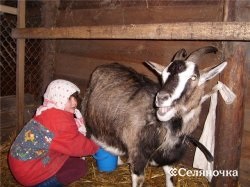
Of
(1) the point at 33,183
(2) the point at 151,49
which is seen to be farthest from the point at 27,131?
Answer: (2) the point at 151,49

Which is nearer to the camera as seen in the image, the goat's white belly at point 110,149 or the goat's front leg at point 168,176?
the goat's front leg at point 168,176

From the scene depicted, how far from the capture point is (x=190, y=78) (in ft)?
9.13

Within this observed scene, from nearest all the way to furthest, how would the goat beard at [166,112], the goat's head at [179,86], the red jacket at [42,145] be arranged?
the goat's head at [179,86] < the goat beard at [166,112] < the red jacket at [42,145]

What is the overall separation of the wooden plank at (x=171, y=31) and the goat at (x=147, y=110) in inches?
11.1

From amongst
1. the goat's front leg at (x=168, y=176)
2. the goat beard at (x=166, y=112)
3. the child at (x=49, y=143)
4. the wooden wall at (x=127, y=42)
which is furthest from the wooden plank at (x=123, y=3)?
the goat's front leg at (x=168, y=176)

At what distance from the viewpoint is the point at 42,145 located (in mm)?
3031

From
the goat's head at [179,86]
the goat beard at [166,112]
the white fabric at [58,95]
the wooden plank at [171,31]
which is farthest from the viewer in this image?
the white fabric at [58,95]

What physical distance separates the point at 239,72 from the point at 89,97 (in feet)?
6.60

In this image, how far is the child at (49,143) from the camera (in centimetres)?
304

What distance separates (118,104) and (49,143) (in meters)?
0.93

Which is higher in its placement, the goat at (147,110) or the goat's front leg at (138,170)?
the goat at (147,110)

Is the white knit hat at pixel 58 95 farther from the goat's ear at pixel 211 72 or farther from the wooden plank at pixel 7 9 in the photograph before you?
the wooden plank at pixel 7 9

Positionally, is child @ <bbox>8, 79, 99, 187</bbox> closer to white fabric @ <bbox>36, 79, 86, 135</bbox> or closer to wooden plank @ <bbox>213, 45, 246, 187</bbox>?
white fabric @ <bbox>36, 79, 86, 135</bbox>

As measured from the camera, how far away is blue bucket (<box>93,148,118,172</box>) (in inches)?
153
